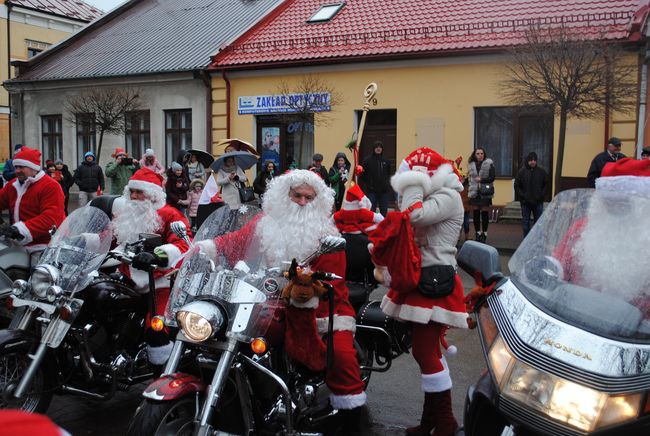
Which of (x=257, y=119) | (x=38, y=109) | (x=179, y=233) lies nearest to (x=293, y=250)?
(x=179, y=233)

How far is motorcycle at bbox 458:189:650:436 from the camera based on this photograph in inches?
81.4

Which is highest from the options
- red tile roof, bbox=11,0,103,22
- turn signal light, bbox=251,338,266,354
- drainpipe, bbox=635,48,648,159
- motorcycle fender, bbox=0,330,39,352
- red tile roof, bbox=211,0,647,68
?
red tile roof, bbox=11,0,103,22

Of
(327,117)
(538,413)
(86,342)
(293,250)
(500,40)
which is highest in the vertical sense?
(500,40)

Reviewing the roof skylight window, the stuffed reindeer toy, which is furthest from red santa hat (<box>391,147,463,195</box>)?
the roof skylight window

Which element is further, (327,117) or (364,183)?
(327,117)

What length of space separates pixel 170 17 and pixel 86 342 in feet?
74.9

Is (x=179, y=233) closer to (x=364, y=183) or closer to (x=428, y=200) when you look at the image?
(x=428, y=200)

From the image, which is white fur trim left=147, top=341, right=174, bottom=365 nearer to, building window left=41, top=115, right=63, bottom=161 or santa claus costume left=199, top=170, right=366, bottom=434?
santa claus costume left=199, top=170, right=366, bottom=434

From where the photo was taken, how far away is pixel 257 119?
777 inches

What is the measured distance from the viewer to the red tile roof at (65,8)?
103ft

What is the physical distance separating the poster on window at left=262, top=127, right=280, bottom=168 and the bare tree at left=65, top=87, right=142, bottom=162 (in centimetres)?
419

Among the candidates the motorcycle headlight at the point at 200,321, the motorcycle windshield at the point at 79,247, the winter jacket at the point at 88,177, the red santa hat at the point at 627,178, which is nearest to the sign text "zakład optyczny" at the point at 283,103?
the winter jacket at the point at 88,177

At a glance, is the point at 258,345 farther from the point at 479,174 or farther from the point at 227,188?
the point at 479,174

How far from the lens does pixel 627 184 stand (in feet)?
10.8
